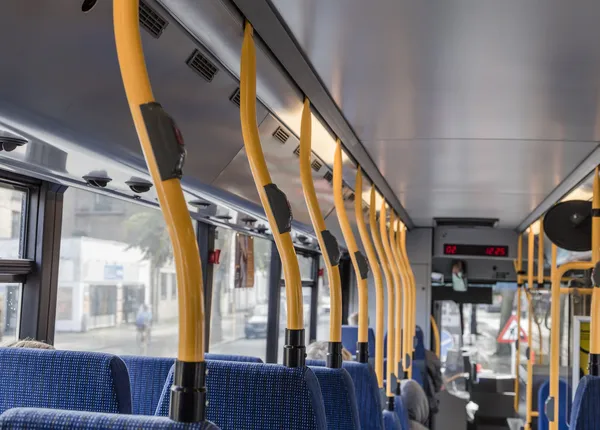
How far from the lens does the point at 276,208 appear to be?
6.32 ft

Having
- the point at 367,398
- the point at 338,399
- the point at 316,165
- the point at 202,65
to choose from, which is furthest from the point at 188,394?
the point at 316,165

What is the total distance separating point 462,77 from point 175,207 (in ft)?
5.40

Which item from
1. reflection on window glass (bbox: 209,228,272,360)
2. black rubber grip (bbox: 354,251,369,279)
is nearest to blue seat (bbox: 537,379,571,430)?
reflection on window glass (bbox: 209,228,272,360)

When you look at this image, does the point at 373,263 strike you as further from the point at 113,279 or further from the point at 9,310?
the point at 9,310

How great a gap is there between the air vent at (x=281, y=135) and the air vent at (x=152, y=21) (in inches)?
48.1

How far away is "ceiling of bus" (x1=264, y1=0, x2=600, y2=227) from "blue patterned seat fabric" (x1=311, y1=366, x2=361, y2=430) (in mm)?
1041

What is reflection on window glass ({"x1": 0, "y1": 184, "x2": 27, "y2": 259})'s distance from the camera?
2.95m

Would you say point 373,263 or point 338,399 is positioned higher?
point 373,263

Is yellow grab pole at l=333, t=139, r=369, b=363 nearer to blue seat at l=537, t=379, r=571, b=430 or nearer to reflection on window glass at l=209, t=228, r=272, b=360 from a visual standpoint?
reflection on window glass at l=209, t=228, r=272, b=360

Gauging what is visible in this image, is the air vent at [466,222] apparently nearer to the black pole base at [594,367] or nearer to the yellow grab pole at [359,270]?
the black pole base at [594,367]

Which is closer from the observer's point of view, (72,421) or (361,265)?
(72,421)

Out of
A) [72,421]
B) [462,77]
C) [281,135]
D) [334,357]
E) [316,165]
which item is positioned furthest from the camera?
[316,165]

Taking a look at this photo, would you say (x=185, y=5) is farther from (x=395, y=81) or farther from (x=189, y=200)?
(x=189, y=200)

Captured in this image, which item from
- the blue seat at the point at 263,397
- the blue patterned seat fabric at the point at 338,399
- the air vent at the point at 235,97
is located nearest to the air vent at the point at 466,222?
the air vent at the point at 235,97
